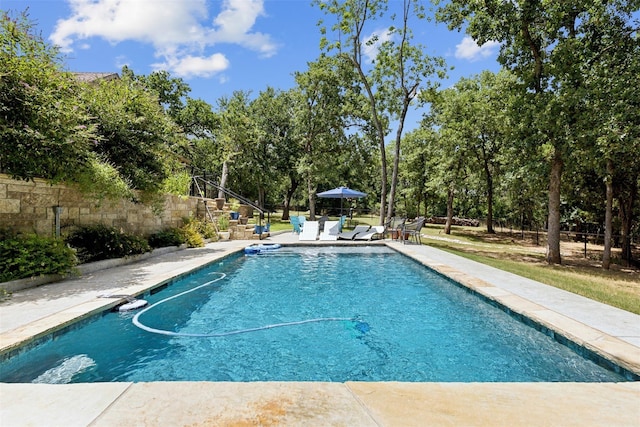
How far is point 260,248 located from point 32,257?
21.8 ft

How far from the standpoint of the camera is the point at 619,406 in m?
2.37

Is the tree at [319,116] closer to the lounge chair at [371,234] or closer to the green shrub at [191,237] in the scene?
the lounge chair at [371,234]

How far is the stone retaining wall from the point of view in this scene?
571 cm

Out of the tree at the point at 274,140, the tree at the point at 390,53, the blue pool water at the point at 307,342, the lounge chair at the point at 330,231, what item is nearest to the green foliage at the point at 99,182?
the blue pool water at the point at 307,342

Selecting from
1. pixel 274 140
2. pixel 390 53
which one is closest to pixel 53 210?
pixel 390 53

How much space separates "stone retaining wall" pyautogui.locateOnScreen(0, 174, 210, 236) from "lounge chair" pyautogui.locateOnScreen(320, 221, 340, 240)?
7.16m

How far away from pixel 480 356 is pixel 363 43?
1621 centimetres

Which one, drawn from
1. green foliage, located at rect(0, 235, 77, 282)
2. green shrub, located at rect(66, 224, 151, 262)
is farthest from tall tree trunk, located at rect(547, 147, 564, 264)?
green foliage, located at rect(0, 235, 77, 282)

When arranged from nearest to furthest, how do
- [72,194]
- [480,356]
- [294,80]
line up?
[480,356] < [72,194] < [294,80]

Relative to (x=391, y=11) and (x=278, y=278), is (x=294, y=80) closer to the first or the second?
(x=391, y=11)

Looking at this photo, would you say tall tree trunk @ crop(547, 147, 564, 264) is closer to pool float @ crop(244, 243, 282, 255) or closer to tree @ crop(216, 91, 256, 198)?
pool float @ crop(244, 243, 282, 255)

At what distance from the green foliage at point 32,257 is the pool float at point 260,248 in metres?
5.53

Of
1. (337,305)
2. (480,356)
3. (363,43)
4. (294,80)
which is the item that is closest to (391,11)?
(363,43)

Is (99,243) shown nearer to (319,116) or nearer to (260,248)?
(260,248)
